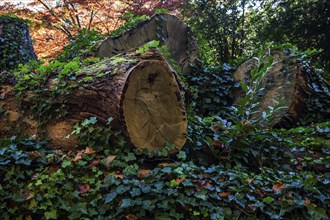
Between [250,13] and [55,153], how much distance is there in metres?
6.74

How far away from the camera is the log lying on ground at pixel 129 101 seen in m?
2.34

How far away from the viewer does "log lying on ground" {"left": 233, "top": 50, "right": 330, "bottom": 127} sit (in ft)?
13.2

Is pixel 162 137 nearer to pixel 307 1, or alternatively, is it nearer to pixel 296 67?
pixel 296 67

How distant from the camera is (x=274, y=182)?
2223mm

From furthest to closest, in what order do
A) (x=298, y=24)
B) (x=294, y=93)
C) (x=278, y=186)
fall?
1. (x=298, y=24)
2. (x=294, y=93)
3. (x=278, y=186)

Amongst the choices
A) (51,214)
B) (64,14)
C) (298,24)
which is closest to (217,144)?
(51,214)

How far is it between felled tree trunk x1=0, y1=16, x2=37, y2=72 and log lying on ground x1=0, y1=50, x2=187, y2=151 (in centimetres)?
272

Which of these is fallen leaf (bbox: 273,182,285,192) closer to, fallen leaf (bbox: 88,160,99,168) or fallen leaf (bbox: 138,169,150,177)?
fallen leaf (bbox: 138,169,150,177)

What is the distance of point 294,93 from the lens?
403 cm

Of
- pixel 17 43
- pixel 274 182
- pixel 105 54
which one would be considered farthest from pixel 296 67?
pixel 17 43

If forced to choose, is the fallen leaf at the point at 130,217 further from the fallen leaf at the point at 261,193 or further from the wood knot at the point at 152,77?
the wood knot at the point at 152,77

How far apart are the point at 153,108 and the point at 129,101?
26 centimetres

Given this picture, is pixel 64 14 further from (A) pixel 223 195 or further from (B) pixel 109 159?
(A) pixel 223 195

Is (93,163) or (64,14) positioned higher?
(64,14)
